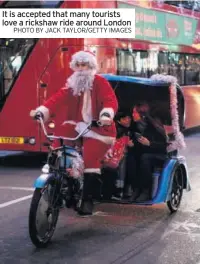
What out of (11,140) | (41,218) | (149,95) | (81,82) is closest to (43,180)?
(41,218)

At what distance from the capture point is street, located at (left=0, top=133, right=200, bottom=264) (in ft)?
18.0

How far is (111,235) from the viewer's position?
6.29 m

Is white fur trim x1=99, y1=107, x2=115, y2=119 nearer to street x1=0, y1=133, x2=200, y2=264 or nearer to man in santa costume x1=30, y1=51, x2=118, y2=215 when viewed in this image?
man in santa costume x1=30, y1=51, x2=118, y2=215

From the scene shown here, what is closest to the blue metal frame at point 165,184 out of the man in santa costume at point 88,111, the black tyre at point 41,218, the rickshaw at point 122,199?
the rickshaw at point 122,199

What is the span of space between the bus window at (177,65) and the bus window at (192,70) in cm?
37

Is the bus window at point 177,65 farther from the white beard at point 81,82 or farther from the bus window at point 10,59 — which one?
the white beard at point 81,82

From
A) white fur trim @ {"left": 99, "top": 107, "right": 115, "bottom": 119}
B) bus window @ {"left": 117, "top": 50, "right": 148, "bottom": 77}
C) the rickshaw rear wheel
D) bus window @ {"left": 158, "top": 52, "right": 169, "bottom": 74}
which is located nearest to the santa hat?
white fur trim @ {"left": 99, "top": 107, "right": 115, "bottom": 119}

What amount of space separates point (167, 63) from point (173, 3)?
A: 5.18ft

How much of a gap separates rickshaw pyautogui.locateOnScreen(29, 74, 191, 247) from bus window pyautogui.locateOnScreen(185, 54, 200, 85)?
9356 mm

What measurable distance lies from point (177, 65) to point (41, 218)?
1099 centimetres

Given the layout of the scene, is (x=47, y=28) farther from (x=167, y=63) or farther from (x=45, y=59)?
(x=167, y=63)

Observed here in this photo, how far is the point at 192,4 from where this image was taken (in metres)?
17.0

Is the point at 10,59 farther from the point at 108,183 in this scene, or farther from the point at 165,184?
Result: the point at 165,184

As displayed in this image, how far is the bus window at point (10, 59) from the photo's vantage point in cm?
1162
